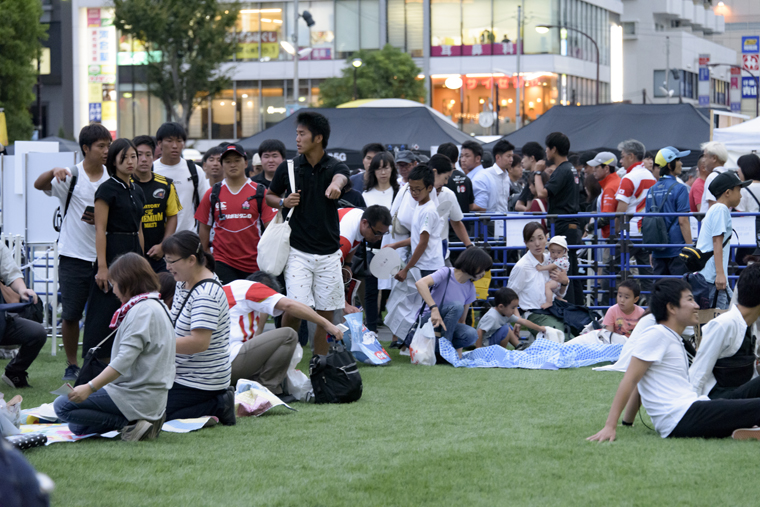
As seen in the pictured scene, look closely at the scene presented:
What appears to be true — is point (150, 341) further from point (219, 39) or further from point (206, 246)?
point (219, 39)

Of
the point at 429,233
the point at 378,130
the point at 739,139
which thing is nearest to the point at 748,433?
the point at 429,233

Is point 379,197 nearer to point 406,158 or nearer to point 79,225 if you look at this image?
point 406,158

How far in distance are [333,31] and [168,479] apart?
5271cm

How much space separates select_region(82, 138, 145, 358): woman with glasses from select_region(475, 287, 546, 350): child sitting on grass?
12.1 feet

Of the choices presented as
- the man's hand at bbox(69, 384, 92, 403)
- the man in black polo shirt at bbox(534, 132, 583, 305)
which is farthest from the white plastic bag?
the man's hand at bbox(69, 384, 92, 403)

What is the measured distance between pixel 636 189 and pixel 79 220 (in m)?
6.98

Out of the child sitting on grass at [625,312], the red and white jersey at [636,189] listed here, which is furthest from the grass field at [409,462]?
the red and white jersey at [636,189]

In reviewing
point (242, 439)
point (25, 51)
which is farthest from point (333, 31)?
point (242, 439)

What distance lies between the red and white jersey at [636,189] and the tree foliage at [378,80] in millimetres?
34985

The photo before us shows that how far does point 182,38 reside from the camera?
38969 millimetres

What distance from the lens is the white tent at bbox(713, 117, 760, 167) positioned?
1438 cm

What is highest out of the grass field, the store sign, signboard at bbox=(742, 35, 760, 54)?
the store sign

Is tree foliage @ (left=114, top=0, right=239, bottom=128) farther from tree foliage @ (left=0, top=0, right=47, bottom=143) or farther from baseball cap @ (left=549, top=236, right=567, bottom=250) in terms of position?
baseball cap @ (left=549, top=236, right=567, bottom=250)

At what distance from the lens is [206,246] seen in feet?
26.5
